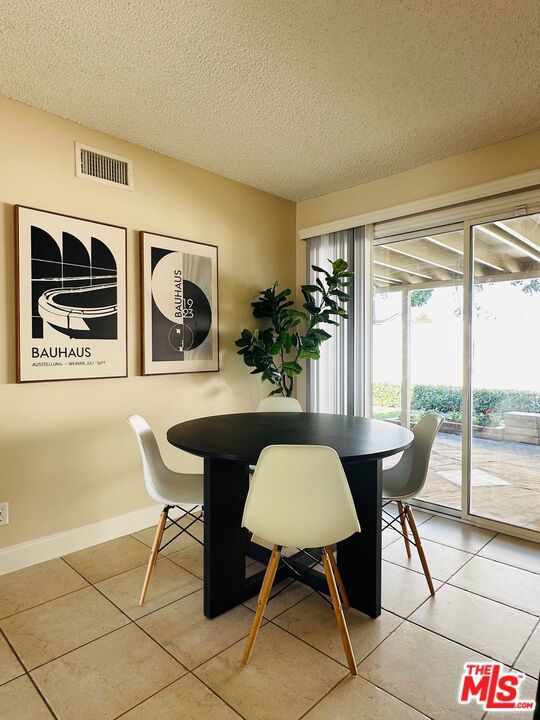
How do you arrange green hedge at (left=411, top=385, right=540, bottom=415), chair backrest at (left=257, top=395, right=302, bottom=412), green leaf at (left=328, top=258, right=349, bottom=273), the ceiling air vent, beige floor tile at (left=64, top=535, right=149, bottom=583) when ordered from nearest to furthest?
beige floor tile at (left=64, top=535, right=149, bottom=583) < the ceiling air vent < green hedge at (left=411, top=385, right=540, bottom=415) < chair backrest at (left=257, top=395, right=302, bottom=412) < green leaf at (left=328, top=258, right=349, bottom=273)

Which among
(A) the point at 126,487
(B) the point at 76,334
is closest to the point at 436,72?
(B) the point at 76,334

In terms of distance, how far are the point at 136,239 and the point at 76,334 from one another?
824 millimetres

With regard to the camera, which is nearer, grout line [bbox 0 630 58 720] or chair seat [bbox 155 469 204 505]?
grout line [bbox 0 630 58 720]

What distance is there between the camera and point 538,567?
2.63 meters

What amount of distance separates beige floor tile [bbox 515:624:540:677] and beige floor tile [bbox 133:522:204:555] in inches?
75.0

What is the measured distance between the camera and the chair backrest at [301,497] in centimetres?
166

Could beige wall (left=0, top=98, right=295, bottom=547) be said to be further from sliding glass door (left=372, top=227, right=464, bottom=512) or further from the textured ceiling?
sliding glass door (left=372, top=227, right=464, bottom=512)

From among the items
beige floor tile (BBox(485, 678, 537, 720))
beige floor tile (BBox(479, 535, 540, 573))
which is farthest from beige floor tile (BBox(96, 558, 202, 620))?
beige floor tile (BBox(479, 535, 540, 573))

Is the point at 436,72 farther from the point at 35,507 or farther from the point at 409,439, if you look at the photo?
the point at 35,507

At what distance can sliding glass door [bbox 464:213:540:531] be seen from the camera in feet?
9.91

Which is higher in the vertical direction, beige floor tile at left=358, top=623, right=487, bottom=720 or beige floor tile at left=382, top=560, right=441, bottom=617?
beige floor tile at left=382, top=560, right=441, bottom=617

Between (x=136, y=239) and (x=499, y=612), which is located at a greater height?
(x=136, y=239)

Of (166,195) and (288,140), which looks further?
(166,195)

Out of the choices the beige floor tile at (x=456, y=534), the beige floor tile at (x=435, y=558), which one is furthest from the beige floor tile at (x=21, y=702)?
the beige floor tile at (x=456, y=534)
